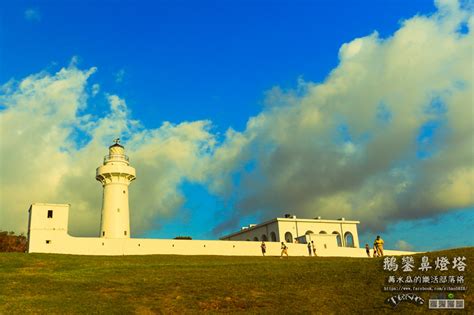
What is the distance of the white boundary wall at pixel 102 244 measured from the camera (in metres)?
44.2

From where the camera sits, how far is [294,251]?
54562 mm

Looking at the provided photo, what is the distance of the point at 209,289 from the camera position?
21344mm

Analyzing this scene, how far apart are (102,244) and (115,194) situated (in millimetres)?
7962

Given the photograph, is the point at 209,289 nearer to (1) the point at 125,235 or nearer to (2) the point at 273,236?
(1) the point at 125,235

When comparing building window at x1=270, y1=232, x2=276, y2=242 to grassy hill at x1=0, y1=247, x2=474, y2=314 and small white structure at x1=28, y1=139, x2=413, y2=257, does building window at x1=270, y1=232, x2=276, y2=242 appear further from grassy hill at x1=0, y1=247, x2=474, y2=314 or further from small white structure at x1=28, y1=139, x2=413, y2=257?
grassy hill at x1=0, y1=247, x2=474, y2=314

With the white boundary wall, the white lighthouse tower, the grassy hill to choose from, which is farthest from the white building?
the grassy hill

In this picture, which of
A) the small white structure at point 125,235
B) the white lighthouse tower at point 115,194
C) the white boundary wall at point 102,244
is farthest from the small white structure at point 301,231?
the white lighthouse tower at point 115,194

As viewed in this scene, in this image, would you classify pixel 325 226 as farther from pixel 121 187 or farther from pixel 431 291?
pixel 431 291

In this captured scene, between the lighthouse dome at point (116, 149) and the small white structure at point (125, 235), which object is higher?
the lighthouse dome at point (116, 149)

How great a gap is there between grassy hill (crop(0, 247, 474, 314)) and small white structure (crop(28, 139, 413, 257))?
16728 mm

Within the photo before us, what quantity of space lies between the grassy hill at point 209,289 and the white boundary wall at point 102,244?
16.4 metres

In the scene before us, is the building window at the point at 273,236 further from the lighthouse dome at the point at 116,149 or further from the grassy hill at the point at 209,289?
the grassy hill at the point at 209,289

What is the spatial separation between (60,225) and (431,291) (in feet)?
122

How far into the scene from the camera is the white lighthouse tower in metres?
51.9
